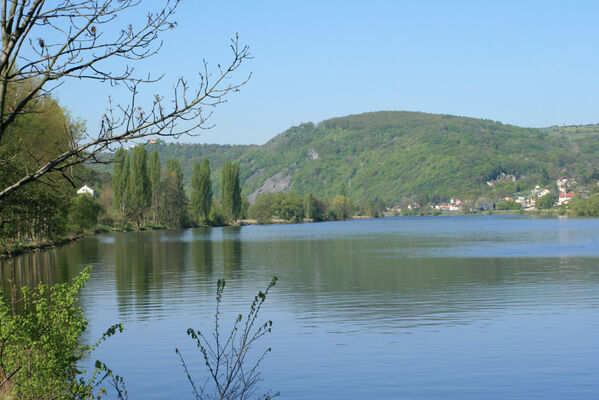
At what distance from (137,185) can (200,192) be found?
22168 millimetres

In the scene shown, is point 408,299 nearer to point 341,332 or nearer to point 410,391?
point 341,332

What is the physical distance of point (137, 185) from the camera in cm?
11331

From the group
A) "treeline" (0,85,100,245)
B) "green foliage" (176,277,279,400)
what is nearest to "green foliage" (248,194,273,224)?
"treeline" (0,85,100,245)

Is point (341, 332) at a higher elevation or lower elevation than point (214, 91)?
lower

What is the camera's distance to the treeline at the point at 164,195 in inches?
4476

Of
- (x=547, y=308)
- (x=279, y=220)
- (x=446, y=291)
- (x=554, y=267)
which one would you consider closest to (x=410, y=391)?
(x=547, y=308)

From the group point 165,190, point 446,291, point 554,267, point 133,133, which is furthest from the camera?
point 165,190

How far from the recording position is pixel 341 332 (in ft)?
72.8

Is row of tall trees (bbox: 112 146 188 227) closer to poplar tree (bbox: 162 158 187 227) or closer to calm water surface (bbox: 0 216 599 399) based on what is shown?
poplar tree (bbox: 162 158 187 227)

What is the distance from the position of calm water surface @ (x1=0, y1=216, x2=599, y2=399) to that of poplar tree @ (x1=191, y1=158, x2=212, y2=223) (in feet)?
276

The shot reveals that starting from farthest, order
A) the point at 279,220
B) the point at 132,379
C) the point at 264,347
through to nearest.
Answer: the point at 279,220 → the point at 264,347 → the point at 132,379

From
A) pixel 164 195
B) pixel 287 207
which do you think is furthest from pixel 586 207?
pixel 164 195

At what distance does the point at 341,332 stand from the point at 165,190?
348 feet

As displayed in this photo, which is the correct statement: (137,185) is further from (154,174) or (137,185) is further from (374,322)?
(374,322)
